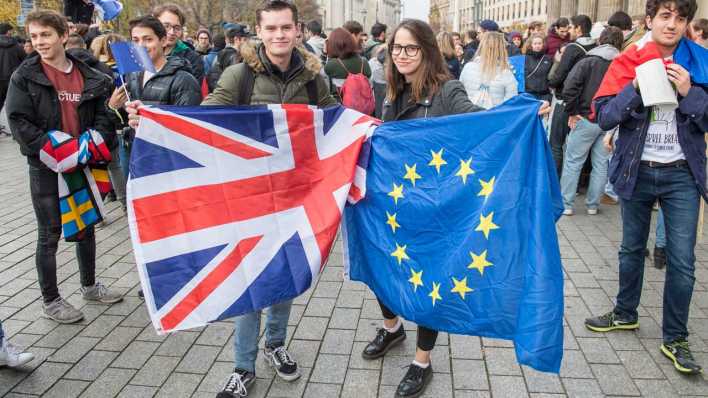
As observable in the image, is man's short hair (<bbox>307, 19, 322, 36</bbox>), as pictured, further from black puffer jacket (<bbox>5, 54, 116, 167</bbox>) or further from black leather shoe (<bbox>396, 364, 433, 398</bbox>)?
black leather shoe (<bbox>396, 364, 433, 398</bbox>)

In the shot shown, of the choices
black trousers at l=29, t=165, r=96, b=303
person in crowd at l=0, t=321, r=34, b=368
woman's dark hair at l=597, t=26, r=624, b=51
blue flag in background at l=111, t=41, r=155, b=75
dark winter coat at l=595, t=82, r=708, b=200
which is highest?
woman's dark hair at l=597, t=26, r=624, b=51

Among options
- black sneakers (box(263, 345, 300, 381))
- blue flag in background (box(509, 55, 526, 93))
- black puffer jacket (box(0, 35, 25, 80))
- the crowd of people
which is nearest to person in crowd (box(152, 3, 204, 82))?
the crowd of people

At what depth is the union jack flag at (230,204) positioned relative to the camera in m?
2.88

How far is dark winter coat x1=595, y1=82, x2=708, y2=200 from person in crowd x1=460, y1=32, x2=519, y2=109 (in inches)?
107

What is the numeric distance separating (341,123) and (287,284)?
95 cm

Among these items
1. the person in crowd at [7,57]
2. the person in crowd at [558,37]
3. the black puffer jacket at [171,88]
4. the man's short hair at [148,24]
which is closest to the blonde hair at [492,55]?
the person in crowd at [558,37]

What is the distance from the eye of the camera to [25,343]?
157 inches

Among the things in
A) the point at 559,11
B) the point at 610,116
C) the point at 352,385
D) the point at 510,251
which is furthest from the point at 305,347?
the point at 559,11

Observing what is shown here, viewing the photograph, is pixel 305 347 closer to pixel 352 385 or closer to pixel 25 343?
pixel 352 385

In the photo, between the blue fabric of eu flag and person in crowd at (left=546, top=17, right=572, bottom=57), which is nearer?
the blue fabric of eu flag

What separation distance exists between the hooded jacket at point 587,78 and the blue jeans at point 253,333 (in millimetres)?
4693

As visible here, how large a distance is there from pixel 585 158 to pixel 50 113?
5.70m

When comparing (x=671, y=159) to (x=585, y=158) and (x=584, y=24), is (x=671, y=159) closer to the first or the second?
(x=585, y=158)

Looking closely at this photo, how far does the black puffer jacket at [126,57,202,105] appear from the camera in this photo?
4.14m
